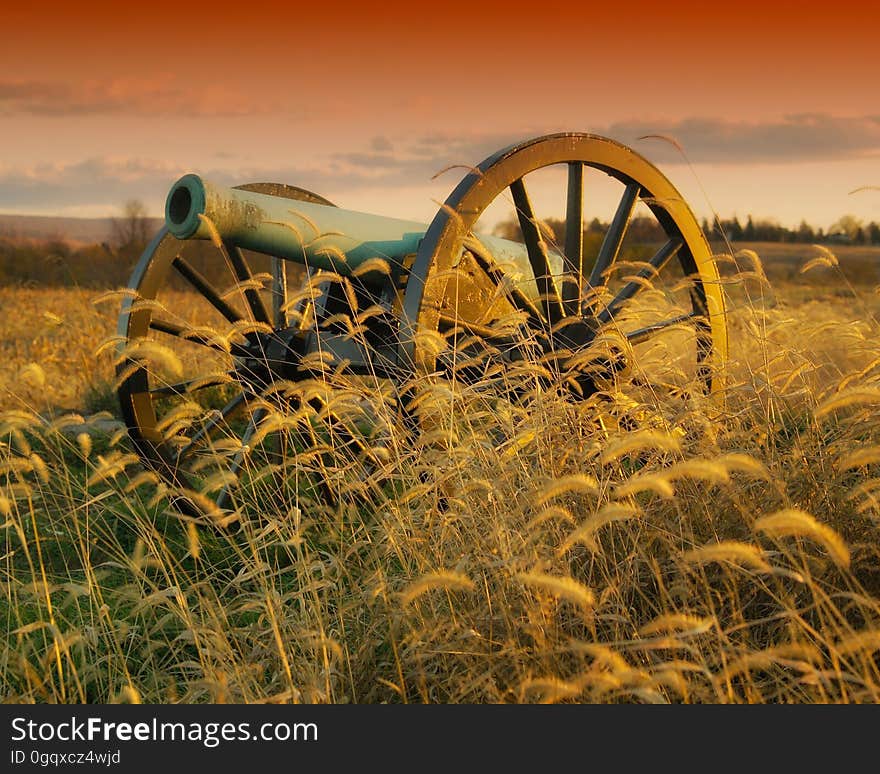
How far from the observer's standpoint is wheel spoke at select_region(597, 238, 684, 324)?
4863 mm

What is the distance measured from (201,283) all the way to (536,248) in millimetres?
1870

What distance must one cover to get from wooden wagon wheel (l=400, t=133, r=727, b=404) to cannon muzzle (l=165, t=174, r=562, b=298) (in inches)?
8.9

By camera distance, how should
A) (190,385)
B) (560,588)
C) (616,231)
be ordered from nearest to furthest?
(560,588) → (616,231) → (190,385)

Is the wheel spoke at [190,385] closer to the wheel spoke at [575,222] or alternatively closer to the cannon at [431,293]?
the cannon at [431,293]

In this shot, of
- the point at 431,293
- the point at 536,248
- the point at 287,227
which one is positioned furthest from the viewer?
the point at 287,227

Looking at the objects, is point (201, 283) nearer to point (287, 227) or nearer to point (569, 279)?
point (287, 227)

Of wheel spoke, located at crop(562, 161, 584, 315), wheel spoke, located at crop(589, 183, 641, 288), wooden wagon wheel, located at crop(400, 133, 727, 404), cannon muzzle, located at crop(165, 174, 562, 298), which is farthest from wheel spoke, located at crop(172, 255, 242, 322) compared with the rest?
wheel spoke, located at crop(589, 183, 641, 288)

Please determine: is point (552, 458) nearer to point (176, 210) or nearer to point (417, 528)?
point (417, 528)

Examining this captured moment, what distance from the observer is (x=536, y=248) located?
15.1ft

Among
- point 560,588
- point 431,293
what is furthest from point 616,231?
point 560,588

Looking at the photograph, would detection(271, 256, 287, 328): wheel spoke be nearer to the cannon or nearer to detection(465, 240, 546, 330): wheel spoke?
the cannon

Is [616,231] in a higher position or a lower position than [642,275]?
higher

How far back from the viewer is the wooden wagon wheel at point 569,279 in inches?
160

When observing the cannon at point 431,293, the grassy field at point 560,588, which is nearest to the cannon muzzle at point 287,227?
the cannon at point 431,293
